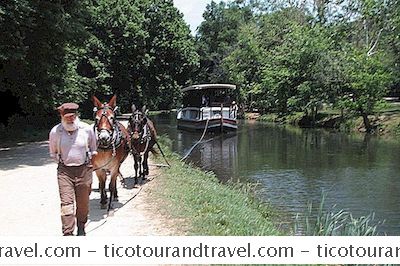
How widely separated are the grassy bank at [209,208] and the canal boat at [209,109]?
28.1 m

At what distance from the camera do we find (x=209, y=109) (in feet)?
150

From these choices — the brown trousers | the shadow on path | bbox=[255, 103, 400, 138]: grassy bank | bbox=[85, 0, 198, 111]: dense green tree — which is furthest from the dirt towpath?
bbox=[85, 0, 198, 111]: dense green tree

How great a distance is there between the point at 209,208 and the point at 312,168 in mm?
14071

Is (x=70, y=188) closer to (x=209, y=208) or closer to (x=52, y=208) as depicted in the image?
(x=52, y=208)

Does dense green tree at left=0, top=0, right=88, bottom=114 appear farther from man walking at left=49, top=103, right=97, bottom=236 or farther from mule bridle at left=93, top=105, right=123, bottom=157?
man walking at left=49, top=103, right=97, bottom=236

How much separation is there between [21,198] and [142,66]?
43.4 metres

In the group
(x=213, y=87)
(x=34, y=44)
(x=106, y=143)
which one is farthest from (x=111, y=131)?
(x=213, y=87)

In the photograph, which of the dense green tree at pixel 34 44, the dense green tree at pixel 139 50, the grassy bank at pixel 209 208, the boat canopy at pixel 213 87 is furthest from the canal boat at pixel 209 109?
the grassy bank at pixel 209 208

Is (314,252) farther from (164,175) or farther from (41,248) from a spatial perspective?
(164,175)

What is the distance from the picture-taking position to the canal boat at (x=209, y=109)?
147ft

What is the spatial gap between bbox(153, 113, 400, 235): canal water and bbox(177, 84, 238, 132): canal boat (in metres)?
3.55

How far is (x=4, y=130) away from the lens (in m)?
27.9

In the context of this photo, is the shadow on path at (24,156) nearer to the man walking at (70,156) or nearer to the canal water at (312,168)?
the canal water at (312,168)

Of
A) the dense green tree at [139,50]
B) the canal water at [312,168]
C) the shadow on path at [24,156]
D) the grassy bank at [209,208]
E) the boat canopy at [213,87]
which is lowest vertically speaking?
the canal water at [312,168]
